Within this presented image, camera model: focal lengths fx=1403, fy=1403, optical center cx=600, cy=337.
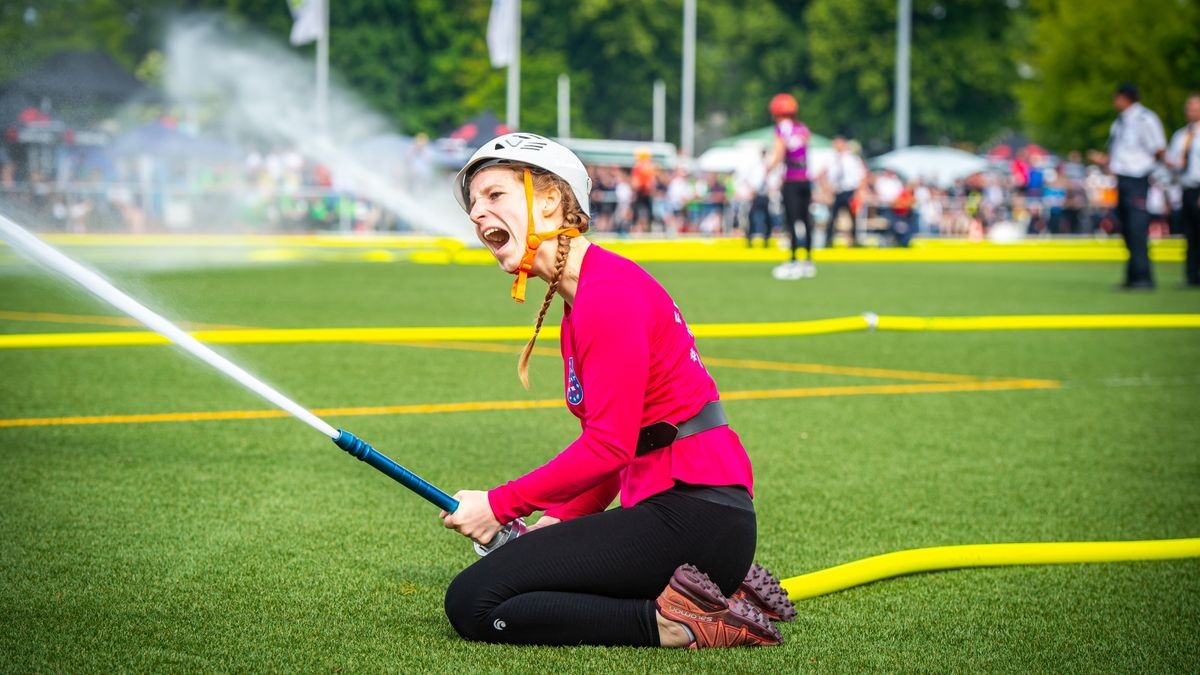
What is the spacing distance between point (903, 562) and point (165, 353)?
7087 mm

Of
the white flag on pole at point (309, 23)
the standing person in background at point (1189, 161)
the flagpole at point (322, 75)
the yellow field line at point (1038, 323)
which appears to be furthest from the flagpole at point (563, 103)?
the yellow field line at point (1038, 323)

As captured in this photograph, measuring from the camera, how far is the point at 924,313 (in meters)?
14.9

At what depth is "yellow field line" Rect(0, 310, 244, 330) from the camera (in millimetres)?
12430

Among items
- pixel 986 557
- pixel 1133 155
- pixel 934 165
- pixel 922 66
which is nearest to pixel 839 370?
pixel 986 557

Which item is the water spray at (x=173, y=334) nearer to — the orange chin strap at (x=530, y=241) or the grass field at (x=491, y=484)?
the grass field at (x=491, y=484)

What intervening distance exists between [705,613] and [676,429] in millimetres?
535

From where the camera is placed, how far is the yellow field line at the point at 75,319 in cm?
1243

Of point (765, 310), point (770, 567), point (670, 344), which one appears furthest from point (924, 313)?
point (670, 344)

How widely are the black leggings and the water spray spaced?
0.14 m

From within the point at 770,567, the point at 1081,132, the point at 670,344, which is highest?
the point at 1081,132

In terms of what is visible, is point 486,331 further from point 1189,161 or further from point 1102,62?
point 1102,62

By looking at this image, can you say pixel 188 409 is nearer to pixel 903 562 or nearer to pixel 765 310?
pixel 903 562

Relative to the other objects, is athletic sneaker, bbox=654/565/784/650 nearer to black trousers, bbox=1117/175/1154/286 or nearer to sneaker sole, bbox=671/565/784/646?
sneaker sole, bbox=671/565/784/646

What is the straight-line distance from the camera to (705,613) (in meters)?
4.01
